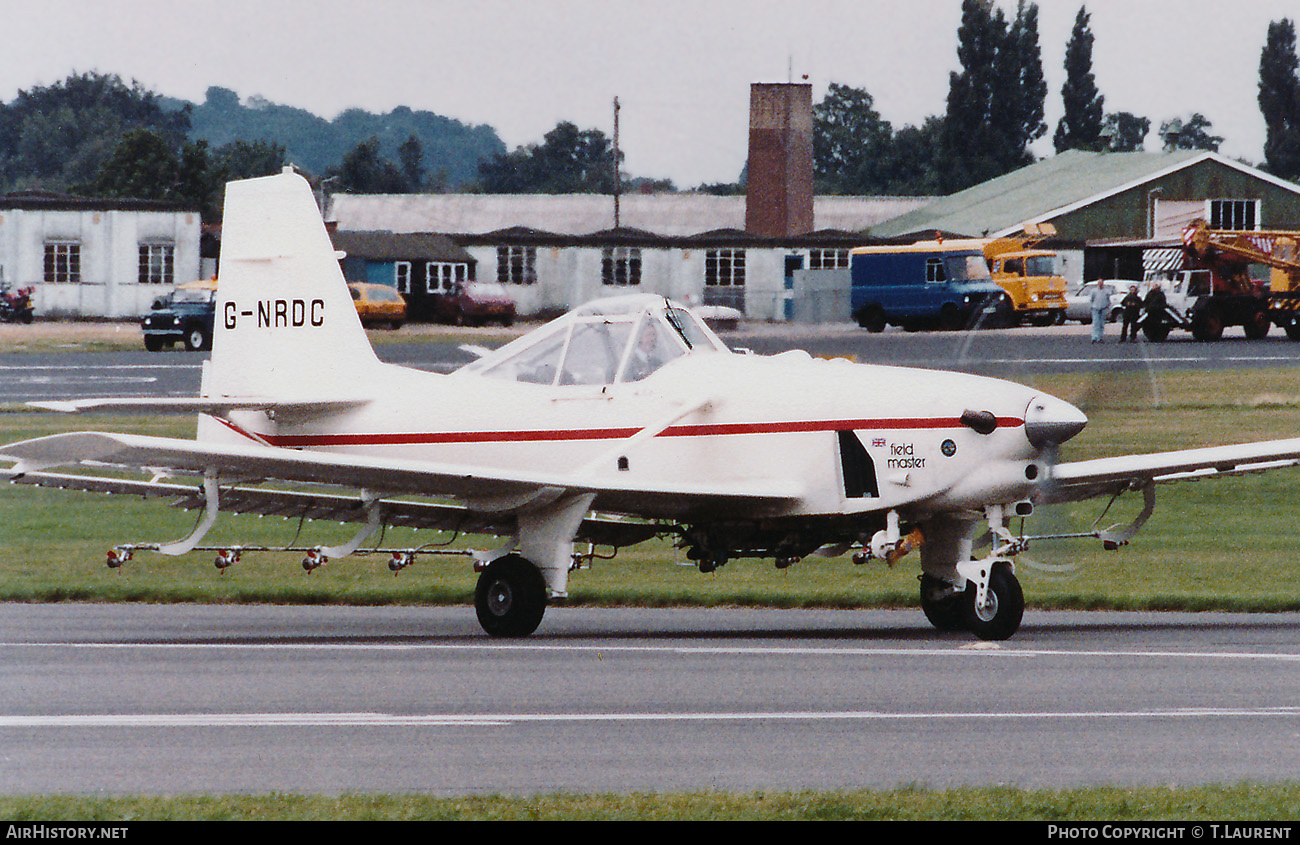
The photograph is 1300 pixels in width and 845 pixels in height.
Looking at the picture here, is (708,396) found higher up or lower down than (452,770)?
higher up

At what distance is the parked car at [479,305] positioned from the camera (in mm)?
59812

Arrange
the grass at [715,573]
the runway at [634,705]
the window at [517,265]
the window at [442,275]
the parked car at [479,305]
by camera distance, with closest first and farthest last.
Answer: the runway at [634,705] < the grass at [715,573] < the parked car at [479,305] < the window at [517,265] < the window at [442,275]

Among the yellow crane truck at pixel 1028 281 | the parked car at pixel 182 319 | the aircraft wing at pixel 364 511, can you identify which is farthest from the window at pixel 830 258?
the aircraft wing at pixel 364 511

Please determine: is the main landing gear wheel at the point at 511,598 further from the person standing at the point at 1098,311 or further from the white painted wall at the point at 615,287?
the white painted wall at the point at 615,287

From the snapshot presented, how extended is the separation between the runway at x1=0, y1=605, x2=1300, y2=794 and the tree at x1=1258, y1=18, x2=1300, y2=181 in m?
64.1

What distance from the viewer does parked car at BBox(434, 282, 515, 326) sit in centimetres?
5981

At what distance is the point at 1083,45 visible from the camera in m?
71.2

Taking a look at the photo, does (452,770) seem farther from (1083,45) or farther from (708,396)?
(1083,45)

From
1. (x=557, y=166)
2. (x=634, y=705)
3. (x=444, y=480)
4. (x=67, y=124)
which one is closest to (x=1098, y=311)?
(x=444, y=480)

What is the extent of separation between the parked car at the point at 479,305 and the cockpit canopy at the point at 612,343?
4576 centimetres

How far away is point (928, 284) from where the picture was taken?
50406mm

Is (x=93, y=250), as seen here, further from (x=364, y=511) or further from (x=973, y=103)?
(x=364, y=511)

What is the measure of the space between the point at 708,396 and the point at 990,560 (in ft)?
7.63
